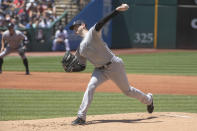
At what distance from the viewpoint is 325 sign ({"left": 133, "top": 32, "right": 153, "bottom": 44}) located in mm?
26734

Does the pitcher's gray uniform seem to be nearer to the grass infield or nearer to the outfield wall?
the grass infield

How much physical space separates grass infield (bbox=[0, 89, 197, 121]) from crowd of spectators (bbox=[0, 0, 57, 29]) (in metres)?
13.0

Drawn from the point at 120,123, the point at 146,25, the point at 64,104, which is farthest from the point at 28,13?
the point at 120,123

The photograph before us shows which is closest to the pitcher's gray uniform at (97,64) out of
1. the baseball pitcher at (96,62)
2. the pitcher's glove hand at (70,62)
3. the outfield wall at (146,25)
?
the baseball pitcher at (96,62)

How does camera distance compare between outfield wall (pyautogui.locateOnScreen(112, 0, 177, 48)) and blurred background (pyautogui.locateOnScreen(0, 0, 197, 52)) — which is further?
outfield wall (pyautogui.locateOnScreen(112, 0, 177, 48))

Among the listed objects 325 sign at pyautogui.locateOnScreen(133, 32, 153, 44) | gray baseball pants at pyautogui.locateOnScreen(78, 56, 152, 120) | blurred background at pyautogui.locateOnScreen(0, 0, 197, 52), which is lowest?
325 sign at pyautogui.locateOnScreen(133, 32, 153, 44)

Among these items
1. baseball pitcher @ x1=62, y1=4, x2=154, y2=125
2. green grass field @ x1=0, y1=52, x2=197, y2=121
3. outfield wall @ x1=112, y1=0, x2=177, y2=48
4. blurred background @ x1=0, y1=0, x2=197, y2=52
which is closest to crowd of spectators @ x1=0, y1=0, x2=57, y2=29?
blurred background @ x1=0, y1=0, x2=197, y2=52

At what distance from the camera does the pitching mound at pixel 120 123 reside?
7051mm

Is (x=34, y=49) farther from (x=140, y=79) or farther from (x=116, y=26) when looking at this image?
(x=140, y=79)

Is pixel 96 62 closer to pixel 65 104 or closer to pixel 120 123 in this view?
pixel 120 123

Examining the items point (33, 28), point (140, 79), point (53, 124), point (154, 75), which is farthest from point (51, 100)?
point (33, 28)

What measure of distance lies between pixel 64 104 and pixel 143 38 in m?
17.0

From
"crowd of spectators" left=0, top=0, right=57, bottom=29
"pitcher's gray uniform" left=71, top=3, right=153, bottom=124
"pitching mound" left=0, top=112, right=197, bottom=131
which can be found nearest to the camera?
"pitching mound" left=0, top=112, right=197, bottom=131

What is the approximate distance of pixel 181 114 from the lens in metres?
8.48
